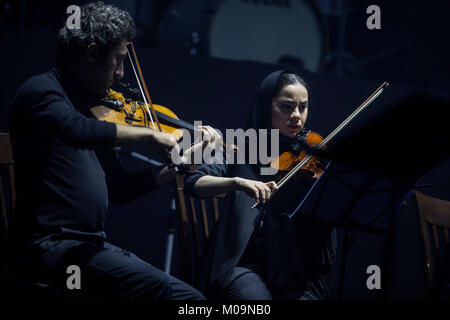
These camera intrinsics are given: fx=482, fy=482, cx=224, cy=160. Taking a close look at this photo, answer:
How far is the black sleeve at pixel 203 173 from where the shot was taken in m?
1.78

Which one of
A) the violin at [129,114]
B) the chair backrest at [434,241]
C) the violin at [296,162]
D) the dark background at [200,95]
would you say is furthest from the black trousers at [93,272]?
the dark background at [200,95]

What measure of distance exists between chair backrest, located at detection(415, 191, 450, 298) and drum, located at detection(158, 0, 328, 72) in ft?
5.22

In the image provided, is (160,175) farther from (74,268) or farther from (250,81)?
(250,81)

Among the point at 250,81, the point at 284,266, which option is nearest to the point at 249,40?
the point at 250,81

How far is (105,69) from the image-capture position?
57.2 inches

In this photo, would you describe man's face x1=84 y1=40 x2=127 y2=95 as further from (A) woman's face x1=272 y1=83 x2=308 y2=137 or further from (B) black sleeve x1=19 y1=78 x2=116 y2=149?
(A) woman's face x1=272 y1=83 x2=308 y2=137

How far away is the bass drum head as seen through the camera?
10.8 feet

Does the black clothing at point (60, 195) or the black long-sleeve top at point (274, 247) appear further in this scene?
the black long-sleeve top at point (274, 247)

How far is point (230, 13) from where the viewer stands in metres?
3.30

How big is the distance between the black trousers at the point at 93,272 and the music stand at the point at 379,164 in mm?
508

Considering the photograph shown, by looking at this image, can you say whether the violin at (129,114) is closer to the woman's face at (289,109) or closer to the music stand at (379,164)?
the woman's face at (289,109)

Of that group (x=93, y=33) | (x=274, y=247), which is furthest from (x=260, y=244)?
(x=93, y=33)

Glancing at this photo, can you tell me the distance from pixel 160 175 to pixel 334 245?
2.30ft

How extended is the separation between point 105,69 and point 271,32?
7.02 ft
